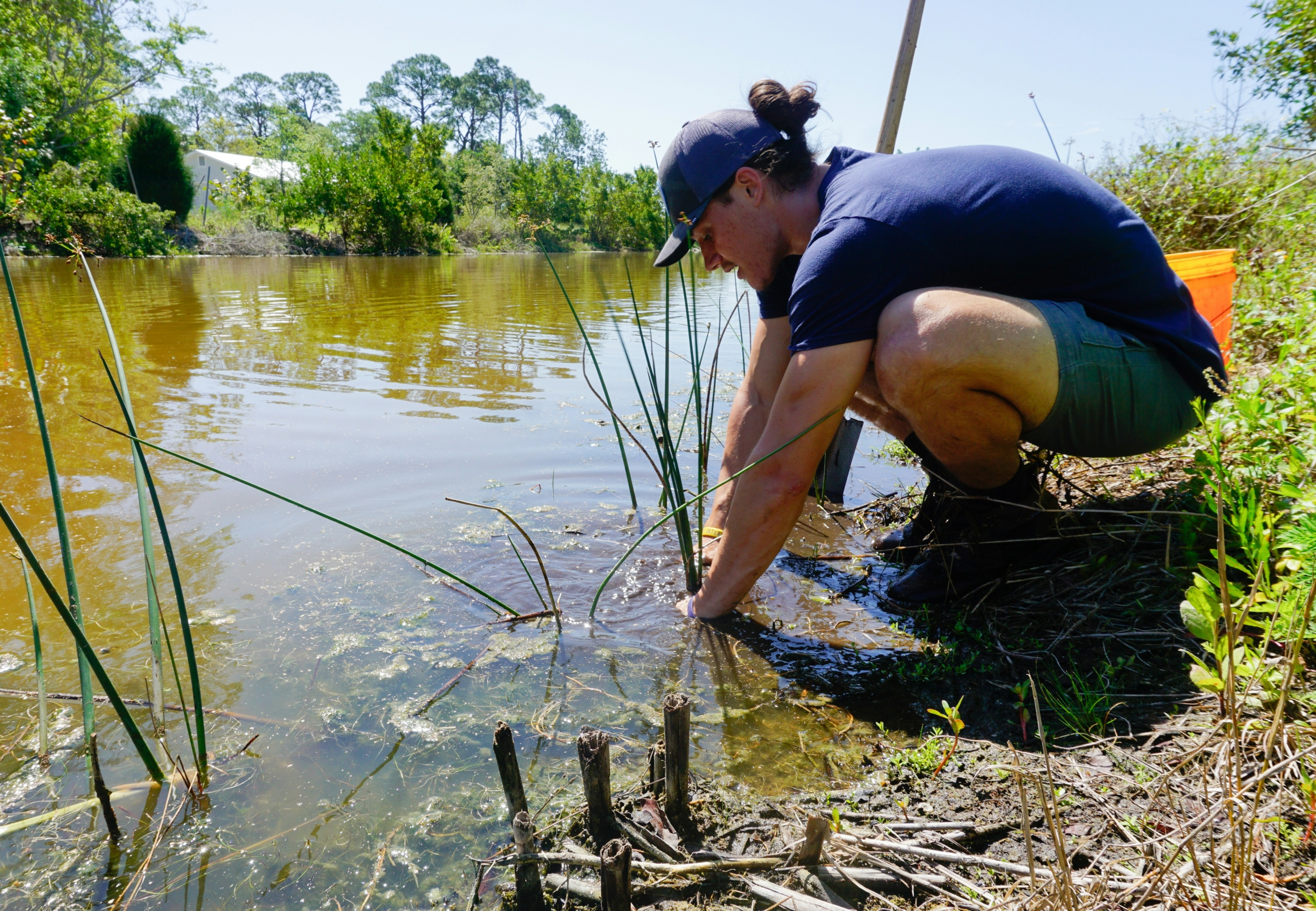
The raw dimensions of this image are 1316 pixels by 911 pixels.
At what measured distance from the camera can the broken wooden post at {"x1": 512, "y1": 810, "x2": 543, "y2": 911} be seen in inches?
38.8

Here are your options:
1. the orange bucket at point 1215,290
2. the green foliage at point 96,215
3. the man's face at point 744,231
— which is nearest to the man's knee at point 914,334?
the man's face at point 744,231

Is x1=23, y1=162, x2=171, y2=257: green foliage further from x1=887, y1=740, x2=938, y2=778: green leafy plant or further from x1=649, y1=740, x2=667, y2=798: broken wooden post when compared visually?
x1=887, y1=740, x2=938, y2=778: green leafy plant

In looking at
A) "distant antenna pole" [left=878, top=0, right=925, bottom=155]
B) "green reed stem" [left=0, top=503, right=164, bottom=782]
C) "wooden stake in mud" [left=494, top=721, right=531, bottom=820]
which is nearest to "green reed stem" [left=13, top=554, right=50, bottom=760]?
"green reed stem" [left=0, top=503, right=164, bottom=782]

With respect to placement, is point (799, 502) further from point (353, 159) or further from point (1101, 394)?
point (353, 159)

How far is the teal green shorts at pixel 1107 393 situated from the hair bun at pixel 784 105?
0.83 m

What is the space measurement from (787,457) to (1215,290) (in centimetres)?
184

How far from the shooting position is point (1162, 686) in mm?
1421

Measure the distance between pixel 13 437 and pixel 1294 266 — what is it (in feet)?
18.9

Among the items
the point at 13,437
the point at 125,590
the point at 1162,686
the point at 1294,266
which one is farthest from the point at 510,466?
the point at 1294,266

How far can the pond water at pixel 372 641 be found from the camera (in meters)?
1.23

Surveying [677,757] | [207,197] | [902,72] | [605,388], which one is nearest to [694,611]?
[605,388]

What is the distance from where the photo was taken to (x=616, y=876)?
88cm

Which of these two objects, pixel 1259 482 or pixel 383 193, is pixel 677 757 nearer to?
pixel 1259 482

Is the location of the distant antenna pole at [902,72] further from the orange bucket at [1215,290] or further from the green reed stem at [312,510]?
the green reed stem at [312,510]
